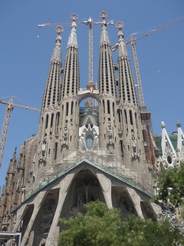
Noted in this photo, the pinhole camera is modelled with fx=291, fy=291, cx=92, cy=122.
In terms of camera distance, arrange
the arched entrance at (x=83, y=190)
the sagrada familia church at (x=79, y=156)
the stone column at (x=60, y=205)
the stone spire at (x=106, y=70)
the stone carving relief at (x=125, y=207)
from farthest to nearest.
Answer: the stone spire at (x=106, y=70)
the arched entrance at (x=83, y=190)
the stone carving relief at (x=125, y=207)
the sagrada familia church at (x=79, y=156)
the stone column at (x=60, y=205)

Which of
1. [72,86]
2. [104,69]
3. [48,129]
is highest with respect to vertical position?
[104,69]

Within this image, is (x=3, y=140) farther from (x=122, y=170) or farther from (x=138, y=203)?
(x=138, y=203)

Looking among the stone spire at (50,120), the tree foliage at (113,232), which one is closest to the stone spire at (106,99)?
the stone spire at (50,120)

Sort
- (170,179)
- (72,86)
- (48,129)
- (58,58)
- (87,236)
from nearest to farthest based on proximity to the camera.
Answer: (87,236)
(170,179)
(48,129)
(72,86)
(58,58)

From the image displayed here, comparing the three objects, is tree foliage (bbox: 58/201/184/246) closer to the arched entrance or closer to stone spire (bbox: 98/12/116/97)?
the arched entrance

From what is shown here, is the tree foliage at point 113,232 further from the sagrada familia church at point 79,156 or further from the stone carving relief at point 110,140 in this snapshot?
the stone carving relief at point 110,140

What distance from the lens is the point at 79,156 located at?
36125 mm

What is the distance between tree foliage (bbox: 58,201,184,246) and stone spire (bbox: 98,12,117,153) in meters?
17.3

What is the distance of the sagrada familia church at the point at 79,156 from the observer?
31.4m

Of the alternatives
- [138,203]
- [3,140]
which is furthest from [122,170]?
[3,140]

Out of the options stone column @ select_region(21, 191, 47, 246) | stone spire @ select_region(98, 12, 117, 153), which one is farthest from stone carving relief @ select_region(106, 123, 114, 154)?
stone column @ select_region(21, 191, 47, 246)

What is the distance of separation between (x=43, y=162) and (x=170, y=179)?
2005 centimetres

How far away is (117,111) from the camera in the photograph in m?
41.2

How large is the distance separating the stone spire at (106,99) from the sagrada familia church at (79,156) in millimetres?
100
